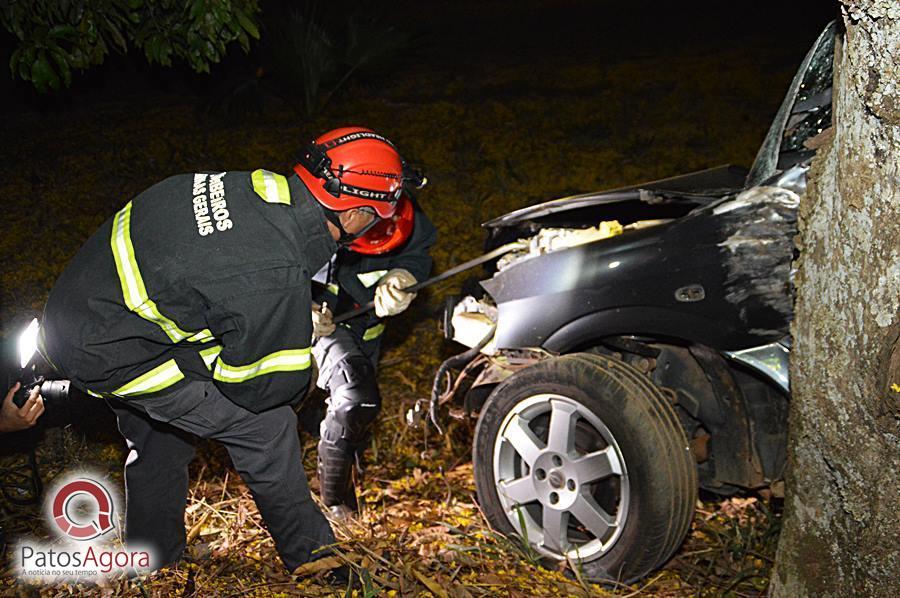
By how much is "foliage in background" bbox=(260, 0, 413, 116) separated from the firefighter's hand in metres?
6.90

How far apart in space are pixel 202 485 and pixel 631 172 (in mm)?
5476

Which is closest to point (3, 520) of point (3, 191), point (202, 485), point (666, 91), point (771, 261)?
point (202, 485)

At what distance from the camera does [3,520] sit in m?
4.10

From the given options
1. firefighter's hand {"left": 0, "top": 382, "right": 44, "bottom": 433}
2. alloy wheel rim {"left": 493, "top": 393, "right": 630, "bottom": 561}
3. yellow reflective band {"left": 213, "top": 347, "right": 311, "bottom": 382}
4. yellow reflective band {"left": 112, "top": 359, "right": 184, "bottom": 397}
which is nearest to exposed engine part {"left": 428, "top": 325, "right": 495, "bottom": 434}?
alloy wheel rim {"left": 493, "top": 393, "right": 630, "bottom": 561}

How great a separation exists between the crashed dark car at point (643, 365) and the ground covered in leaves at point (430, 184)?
0.31 meters

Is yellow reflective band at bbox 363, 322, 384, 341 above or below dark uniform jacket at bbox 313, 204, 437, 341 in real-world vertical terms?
below

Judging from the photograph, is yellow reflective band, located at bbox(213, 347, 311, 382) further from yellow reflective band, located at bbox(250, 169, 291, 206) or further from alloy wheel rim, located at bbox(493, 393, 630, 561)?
alloy wheel rim, located at bbox(493, 393, 630, 561)

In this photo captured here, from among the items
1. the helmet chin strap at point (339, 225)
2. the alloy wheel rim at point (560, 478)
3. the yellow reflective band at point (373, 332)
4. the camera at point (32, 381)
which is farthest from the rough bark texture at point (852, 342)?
the camera at point (32, 381)

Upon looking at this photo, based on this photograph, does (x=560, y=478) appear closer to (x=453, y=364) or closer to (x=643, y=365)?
(x=643, y=365)

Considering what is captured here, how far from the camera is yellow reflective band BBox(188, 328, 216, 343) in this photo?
304cm

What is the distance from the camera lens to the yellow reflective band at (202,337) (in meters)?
3.04

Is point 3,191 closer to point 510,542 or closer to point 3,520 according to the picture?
point 3,520

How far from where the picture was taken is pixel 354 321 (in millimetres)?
4531

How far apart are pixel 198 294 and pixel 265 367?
1.07 feet
